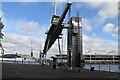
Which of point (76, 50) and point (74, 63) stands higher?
point (76, 50)

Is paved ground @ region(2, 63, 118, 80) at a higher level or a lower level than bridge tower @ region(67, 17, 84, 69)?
lower

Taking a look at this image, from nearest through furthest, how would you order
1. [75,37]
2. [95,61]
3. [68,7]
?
[68,7], [75,37], [95,61]

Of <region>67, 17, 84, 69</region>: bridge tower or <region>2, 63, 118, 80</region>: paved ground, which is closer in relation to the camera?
<region>2, 63, 118, 80</region>: paved ground

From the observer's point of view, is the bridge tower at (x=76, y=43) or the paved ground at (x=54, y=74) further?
the bridge tower at (x=76, y=43)

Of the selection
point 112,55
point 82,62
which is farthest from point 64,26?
point 112,55

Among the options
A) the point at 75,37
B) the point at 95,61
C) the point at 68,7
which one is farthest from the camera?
the point at 95,61

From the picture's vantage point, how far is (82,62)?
125 ft

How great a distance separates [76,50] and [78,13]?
9208 mm

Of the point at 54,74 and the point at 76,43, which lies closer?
the point at 54,74

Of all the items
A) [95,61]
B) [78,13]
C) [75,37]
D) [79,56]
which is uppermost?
[78,13]

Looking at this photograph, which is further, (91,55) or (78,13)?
(91,55)

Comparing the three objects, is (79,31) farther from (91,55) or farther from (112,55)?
(112,55)

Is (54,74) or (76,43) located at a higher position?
(76,43)

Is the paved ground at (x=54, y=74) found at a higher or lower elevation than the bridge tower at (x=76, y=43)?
lower
